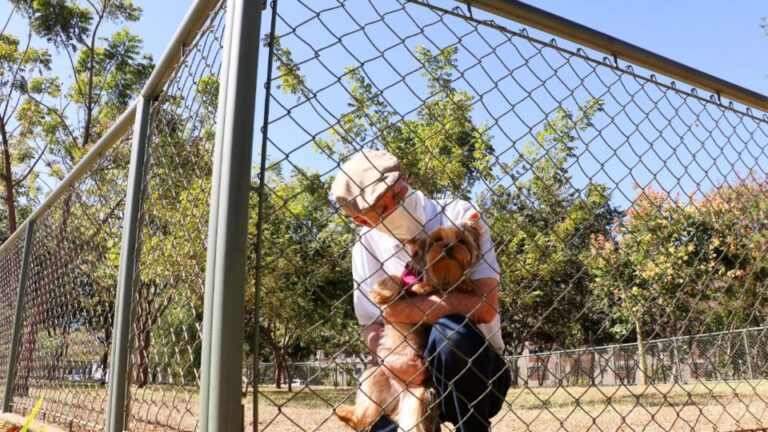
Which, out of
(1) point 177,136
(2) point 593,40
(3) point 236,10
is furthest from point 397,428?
(2) point 593,40

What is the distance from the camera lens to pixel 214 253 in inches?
53.4

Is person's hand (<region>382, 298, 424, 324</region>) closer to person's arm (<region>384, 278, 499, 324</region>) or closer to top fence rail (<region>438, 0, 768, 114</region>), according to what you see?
person's arm (<region>384, 278, 499, 324</region>)

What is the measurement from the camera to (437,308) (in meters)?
1.78

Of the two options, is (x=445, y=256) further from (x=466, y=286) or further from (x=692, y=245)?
(x=692, y=245)

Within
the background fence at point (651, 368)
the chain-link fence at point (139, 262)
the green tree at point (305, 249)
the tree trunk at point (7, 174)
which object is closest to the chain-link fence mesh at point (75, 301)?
the chain-link fence at point (139, 262)

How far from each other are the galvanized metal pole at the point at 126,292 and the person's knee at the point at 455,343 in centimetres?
117

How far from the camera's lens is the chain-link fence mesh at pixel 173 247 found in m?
1.92

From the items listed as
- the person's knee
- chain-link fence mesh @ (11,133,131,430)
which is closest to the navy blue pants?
the person's knee

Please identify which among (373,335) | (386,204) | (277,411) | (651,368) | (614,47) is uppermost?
(614,47)

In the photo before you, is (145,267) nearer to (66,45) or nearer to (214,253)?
(214,253)

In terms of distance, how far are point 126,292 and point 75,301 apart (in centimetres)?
145

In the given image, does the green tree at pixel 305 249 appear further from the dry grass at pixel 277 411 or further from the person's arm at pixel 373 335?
the dry grass at pixel 277 411

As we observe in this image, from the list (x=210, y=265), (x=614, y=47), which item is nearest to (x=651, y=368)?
(x=614, y=47)

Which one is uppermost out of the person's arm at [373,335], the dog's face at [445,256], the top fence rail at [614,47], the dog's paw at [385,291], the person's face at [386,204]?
the top fence rail at [614,47]
